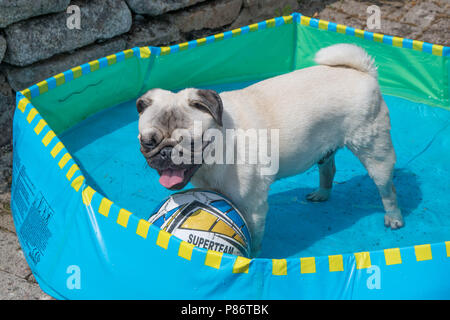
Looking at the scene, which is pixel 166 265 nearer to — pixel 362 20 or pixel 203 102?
pixel 203 102

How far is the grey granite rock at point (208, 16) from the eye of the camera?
20.5 feet

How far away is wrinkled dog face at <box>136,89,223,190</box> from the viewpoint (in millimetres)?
3033

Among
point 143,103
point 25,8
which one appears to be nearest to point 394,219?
point 143,103

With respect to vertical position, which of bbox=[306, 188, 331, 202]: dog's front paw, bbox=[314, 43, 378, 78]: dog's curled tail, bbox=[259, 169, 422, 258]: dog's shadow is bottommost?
bbox=[259, 169, 422, 258]: dog's shadow

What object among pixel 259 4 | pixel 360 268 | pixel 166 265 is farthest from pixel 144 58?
pixel 360 268

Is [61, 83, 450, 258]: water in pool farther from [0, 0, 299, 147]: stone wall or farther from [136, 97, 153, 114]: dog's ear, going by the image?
[136, 97, 153, 114]: dog's ear

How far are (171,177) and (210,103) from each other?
1.51 ft

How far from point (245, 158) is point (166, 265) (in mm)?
767

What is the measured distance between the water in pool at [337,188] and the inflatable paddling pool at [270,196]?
0.01 m

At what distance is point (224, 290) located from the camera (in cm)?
299

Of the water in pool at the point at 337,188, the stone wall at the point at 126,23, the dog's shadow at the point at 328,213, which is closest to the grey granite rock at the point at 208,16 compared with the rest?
the stone wall at the point at 126,23

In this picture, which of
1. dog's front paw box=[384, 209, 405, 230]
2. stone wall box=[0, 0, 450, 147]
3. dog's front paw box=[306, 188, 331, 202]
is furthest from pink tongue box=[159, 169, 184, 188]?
stone wall box=[0, 0, 450, 147]

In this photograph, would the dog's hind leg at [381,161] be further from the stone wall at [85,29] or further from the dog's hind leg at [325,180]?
the stone wall at [85,29]

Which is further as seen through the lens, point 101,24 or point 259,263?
point 101,24
